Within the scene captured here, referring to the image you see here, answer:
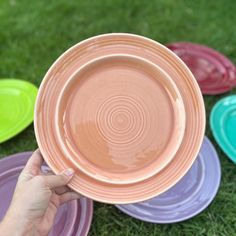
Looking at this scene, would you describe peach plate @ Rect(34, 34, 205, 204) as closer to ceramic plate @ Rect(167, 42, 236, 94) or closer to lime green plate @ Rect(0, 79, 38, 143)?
lime green plate @ Rect(0, 79, 38, 143)

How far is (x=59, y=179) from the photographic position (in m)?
1.36

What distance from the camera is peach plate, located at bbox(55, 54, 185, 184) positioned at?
4.90ft

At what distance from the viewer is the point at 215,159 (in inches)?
72.7

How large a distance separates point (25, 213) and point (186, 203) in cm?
76

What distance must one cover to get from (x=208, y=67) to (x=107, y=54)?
3.23ft

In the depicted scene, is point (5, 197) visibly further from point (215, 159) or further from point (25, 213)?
point (215, 159)

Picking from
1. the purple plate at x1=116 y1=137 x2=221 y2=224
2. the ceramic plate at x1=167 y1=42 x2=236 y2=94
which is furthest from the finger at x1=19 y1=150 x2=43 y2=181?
the ceramic plate at x1=167 y1=42 x2=236 y2=94

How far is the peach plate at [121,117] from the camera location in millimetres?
1492

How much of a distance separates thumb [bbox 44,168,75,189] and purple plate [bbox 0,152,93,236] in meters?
0.32

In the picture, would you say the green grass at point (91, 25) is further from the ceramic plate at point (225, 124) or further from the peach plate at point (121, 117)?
the peach plate at point (121, 117)

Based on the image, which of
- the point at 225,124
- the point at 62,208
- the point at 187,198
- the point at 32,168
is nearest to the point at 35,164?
the point at 32,168

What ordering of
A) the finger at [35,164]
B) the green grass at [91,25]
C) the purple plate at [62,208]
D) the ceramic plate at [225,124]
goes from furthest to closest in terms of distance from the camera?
1. the green grass at [91,25]
2. the ceramic plate at [225,124]
3. the purple plate at [62,208]
4. the finger at [35,164]

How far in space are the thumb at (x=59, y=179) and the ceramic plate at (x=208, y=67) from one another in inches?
43.4

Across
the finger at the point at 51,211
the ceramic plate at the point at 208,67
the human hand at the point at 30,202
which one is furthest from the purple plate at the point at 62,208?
the ceramic plate at the point at 208,67
